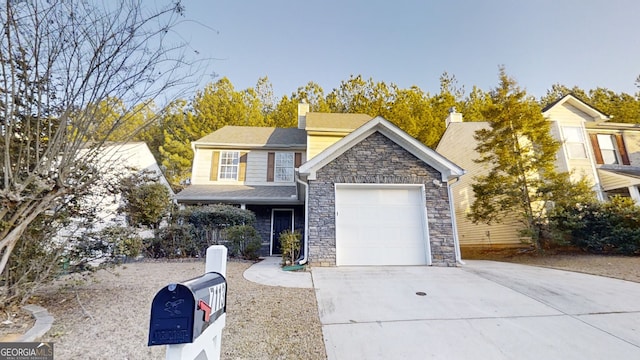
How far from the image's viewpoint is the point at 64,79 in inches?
129

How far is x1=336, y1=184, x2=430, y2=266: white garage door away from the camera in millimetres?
7223

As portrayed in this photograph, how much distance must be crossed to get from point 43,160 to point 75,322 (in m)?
1.99

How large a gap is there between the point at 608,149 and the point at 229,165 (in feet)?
59.1

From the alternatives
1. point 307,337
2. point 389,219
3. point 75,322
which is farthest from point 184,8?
point 389,219

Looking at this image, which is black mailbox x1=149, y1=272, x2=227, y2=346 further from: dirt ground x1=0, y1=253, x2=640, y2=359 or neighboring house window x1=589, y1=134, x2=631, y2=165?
neighboring house window x1=589, y1=134, x2=631, y2=165

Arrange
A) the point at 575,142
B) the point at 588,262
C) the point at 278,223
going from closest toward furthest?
the point at 588,262 < the point at 278,223 < the point at 575,142

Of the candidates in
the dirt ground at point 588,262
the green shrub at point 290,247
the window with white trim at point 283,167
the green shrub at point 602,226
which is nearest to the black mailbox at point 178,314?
the green shrub at point 290,247

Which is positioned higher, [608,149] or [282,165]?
[608,149]

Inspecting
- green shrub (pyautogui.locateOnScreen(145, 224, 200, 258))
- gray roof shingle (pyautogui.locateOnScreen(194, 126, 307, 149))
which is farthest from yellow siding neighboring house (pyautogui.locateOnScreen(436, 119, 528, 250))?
green shrub (pyautogui.locateOnScreen(145, 224, 200, 258))

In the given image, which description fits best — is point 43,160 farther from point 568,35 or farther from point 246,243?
point 568,35

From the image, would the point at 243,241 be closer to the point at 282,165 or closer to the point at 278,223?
the point at 278,223

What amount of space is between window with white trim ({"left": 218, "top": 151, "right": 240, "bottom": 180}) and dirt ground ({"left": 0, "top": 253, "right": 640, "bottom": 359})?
22.8ft

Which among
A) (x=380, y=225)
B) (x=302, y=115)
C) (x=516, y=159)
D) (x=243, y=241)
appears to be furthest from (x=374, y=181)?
(x=302, y=115)

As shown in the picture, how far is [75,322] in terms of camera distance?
3307 millimetres
